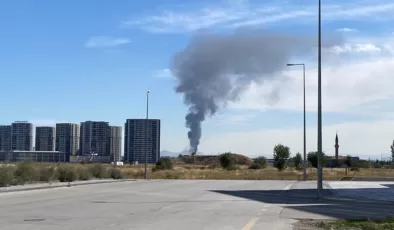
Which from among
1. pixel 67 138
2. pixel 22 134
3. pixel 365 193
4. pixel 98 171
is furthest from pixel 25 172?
pixel 67 138

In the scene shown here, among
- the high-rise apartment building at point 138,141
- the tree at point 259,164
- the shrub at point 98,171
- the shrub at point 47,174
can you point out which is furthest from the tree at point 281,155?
the shrub at point 47,174

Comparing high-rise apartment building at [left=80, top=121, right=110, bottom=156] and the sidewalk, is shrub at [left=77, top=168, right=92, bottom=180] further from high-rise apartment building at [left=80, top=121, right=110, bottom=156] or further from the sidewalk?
high-rise apartment building at [left=80, top=121, right=110, bottom=156]

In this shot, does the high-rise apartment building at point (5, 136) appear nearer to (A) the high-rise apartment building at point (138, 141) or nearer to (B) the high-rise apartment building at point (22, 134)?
(B) the high-rise apartment building at point (22, 134)

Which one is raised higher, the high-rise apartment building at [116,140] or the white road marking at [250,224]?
the high-rise apartment building at [116,140]

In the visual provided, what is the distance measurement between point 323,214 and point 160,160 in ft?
282

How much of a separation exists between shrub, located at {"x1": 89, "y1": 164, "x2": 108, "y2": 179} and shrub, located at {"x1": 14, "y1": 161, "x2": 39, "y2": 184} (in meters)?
12.0

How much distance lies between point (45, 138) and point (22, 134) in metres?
6.28

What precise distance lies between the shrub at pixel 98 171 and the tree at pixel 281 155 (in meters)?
54.6

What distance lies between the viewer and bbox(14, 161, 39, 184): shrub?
128ft

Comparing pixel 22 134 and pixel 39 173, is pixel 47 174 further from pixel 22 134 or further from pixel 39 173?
pixel 22 134

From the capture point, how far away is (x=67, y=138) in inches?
6378

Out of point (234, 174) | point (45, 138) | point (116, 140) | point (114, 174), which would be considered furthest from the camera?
point (116, 140)

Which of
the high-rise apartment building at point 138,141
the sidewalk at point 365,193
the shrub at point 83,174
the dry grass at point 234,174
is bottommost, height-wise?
the dry grass at point 234,174

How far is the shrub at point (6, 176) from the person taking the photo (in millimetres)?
35188
